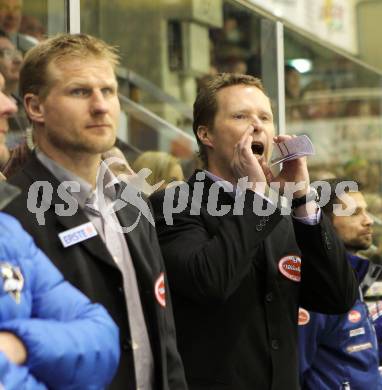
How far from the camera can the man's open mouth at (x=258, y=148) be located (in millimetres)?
3166

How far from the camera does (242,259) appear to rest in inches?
111

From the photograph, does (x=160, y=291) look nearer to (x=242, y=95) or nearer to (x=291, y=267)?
(x=291, y=267)

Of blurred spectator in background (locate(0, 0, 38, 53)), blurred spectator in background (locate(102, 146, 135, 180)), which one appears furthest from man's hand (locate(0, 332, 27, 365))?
blurred spectator in background (locate(0, 0, 38, 53))

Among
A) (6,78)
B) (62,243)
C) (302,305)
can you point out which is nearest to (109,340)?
(62,243)

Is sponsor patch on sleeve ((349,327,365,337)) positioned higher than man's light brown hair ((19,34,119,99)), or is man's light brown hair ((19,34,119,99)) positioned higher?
man's light brown hair ((19,34,119,99))

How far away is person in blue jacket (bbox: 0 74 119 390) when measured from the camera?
1.89 meters

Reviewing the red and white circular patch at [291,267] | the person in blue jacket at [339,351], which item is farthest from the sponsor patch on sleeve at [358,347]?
the red and white circular patch at [291,267]

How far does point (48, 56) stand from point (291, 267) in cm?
109

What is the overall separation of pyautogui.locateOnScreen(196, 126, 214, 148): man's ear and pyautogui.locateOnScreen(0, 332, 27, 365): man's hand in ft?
4.94

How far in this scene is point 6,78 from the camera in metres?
4.20

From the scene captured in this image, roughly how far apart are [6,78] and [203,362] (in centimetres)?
177

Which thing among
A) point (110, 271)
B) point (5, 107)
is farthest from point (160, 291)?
point (5, 107)

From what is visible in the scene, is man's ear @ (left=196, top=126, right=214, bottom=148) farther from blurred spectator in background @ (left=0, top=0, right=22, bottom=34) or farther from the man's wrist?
blurred spectator in background @ (left=0, top=0, right=22, bottom=34)

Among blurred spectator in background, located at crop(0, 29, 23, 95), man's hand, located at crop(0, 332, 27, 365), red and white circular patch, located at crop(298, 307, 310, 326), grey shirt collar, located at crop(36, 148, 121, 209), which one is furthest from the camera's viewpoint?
blurred spectator in background, located at crop(0, 29, 23, 95)
